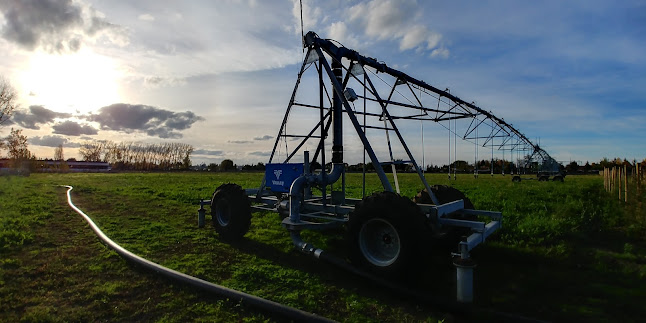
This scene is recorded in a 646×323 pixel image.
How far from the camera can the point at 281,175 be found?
292 inches

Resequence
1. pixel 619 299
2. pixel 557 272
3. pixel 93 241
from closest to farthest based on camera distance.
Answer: pixel 619 299 < pixel 557 272 < pixel 93 241

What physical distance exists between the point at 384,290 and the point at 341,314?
2.88ft

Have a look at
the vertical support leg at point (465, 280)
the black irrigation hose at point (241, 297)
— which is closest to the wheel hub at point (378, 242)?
the vertical support leg at point (465, 280)

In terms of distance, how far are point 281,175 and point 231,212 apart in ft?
4.73

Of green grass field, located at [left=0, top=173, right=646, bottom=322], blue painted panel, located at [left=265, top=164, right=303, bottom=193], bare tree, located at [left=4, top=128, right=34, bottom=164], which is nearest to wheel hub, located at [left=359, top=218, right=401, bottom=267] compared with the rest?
green grass field, located at [left=0, top=173, right=646, bottom=322]

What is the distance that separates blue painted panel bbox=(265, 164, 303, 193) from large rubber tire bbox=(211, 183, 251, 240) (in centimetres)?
66

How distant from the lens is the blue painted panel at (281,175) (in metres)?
7.08

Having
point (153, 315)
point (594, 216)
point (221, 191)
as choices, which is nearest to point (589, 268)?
point (594, 216)

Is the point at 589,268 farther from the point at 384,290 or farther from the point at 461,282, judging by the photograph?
the point at 384,290

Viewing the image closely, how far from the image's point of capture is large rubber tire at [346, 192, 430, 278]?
4.65 metres

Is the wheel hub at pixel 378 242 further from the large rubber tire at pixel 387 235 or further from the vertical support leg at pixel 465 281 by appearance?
the vertical support leg at pixel 465 281

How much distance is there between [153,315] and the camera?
413 cm

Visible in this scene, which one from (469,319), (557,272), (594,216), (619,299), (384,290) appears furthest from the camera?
(594,216)

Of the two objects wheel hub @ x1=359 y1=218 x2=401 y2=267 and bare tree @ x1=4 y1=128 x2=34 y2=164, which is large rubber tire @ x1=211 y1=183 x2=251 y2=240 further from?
bare tree @ x1=4 y1=128 x2=34 y2=164
